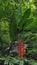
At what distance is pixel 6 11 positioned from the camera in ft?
11.7

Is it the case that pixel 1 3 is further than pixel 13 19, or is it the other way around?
pixel 1 3

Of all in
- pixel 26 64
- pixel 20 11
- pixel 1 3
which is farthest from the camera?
pixel 1 3

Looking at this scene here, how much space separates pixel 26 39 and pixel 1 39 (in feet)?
1.25

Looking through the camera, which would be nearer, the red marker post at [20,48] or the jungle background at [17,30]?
the red marker post at [20,48]

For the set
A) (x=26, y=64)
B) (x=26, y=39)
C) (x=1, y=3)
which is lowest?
(x=26, y=64)

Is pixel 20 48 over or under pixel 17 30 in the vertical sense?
under

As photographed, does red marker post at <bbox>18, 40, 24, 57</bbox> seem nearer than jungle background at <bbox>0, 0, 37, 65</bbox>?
Yes

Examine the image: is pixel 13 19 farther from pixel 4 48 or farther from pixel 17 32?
pixel 4 48

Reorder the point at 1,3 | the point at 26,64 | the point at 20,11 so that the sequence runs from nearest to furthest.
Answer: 1. the point at 26,64
2. the point at 20,11
3. the point at 1,3

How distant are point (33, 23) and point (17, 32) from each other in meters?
0.28

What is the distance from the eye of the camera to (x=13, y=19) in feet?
11.0

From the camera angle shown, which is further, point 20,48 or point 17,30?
point 17,30

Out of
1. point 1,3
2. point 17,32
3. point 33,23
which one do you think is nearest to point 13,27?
point 17,32

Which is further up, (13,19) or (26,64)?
(13,19)
